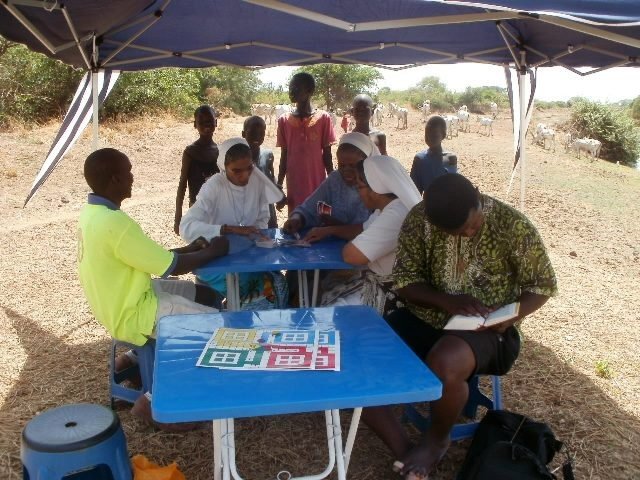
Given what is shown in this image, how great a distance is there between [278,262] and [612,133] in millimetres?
21553

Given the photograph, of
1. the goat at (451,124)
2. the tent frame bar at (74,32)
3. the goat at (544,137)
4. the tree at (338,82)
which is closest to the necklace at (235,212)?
the tent frame bar at (74,32)

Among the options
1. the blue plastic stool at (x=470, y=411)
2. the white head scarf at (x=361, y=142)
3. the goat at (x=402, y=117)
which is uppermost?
the white head scarf at (x=361, y=142)

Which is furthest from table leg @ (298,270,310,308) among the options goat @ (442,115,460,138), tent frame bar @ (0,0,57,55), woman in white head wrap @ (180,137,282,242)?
goat @ (442,115,460,138)

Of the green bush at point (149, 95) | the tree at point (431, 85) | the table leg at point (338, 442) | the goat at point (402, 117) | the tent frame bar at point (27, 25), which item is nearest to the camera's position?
the table leg at point (338, 442)

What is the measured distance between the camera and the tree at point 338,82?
84.9ft

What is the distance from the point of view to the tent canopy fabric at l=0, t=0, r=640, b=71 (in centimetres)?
263

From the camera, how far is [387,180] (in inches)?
110

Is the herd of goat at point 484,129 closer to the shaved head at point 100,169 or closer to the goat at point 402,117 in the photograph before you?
the goat at point 402,117

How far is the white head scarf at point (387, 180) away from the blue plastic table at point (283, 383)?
2.88ft

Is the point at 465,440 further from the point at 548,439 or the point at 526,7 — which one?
the point at 526,7

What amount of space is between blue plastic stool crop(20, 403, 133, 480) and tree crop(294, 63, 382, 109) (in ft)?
79.2

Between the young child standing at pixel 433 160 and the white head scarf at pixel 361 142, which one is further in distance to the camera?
the young child standing at pixel 433 160

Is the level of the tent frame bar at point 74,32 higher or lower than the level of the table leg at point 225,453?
higher

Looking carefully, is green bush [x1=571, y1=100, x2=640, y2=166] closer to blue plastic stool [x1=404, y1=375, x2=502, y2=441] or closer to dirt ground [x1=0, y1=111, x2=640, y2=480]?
dirt ground [x1=0, y1=111, x2=640, y2=480]
